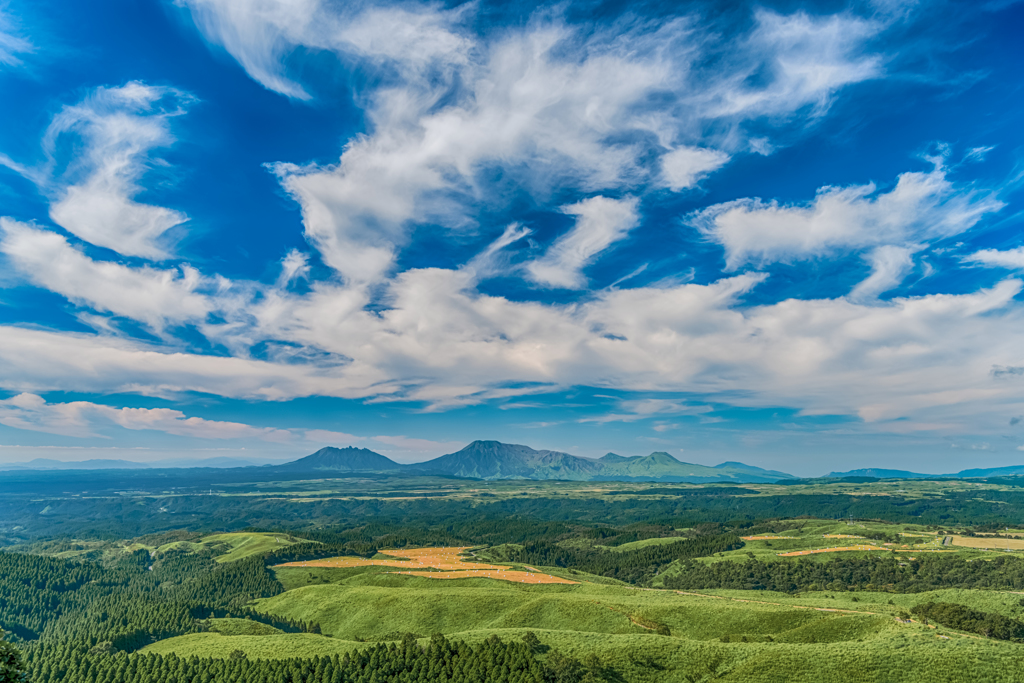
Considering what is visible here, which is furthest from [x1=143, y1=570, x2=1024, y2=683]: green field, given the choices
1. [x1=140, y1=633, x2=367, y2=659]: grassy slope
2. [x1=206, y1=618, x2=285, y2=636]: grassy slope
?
Result: [x1=206, y1=618, x2=285, y2=636]: grassy slope

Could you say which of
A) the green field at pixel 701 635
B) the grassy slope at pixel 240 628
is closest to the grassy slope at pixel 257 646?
the green field at pixel 701 635

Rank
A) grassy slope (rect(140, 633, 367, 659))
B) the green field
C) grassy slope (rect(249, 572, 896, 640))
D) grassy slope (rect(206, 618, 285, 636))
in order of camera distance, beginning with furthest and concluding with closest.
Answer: grassy slope (rect(206, 618, 285, 636)), grassy slope (rect(249, 572, 896, 640)), grassy slope (rect(140, 633, 367, 659)), the green field

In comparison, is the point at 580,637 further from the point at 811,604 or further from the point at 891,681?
the point at 811,604

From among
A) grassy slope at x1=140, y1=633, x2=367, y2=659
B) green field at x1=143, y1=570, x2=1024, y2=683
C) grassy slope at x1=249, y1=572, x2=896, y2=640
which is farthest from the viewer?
grassy slope at x1=249, y1=572, x2=896, y2=640

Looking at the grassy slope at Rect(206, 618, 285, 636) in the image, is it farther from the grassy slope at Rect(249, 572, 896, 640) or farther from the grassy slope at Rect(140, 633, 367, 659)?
the grassy slope at Rect(249, 572, 896, 640)

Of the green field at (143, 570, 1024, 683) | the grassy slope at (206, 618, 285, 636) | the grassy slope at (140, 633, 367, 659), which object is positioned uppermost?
the green field at (143, 570, 1024, 683)

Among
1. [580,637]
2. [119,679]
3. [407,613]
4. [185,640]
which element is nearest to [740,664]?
[580,637]

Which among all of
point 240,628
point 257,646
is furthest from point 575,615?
point 240,628

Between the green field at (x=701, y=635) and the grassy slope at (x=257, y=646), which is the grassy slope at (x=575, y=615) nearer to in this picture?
the green field at (x=701, y=635)

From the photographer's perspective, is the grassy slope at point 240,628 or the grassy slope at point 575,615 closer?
the grassy slope at point 575,615

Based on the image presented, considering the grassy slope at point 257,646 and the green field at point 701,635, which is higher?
the green field at point 701,635

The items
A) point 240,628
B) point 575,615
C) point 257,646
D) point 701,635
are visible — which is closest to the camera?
point 257,646

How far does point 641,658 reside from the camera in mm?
117812

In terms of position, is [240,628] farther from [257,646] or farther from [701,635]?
[701,635]
